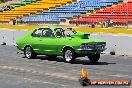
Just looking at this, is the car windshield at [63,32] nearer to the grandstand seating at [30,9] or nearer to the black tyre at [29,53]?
the black tyre at [29,53]

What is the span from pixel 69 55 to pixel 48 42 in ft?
5.45

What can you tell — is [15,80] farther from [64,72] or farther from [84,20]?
[84,20]

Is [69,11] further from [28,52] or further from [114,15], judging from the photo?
[28,52]

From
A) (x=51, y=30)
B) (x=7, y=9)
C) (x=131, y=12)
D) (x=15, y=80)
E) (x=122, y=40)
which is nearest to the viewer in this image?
(x=15, y=80)

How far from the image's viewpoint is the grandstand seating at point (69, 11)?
42.1 meters

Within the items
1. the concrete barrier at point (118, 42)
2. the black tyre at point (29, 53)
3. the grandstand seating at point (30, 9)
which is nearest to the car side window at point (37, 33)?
the black tyre at point (29, 53)

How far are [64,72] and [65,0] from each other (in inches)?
1445

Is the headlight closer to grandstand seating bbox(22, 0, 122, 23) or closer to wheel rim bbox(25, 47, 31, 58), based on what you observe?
wheel rim bbox(25, 47, 31, 58)

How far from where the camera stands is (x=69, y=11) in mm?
44219

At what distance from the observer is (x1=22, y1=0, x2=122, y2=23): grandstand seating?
4211 centimetres

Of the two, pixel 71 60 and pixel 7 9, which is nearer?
pixel 71 60

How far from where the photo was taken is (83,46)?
18406 millimetres

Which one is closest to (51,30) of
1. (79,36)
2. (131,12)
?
(79,36)

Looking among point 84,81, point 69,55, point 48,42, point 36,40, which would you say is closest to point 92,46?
point 69,55
